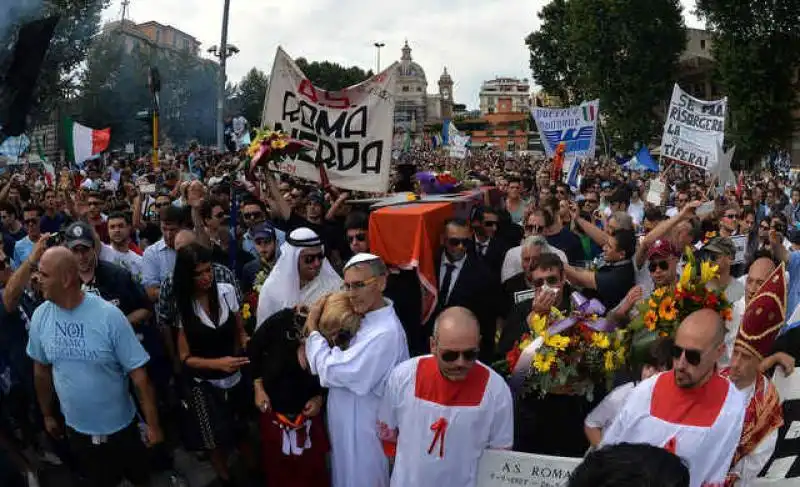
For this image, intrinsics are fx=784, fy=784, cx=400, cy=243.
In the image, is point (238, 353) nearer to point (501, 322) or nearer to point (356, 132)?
point (501, 322)

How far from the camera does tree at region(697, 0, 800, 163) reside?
33906 millimetres

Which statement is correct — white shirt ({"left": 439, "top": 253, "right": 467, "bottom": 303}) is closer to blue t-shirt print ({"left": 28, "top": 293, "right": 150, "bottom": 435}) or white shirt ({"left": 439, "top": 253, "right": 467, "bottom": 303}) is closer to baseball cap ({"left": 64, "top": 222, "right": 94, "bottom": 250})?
blue t-shirt print ({"left": 28, "top": 293, "right": 150, "bottom": 435})

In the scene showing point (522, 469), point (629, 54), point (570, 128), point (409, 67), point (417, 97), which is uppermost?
point (409, 67)

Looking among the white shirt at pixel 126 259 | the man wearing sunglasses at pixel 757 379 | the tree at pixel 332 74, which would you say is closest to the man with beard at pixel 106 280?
the white shirt at pixel 126 259

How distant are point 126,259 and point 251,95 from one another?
67733 millimetres

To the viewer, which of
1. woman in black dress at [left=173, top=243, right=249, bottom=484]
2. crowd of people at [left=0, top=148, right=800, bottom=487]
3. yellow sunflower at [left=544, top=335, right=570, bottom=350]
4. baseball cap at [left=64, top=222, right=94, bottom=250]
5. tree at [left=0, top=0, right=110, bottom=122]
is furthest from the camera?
tree at [left=0, top=0, right=110, bottom=122]

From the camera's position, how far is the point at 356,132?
25.3 ft

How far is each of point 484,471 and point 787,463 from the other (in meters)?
1.28

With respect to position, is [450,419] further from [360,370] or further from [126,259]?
[126,259]

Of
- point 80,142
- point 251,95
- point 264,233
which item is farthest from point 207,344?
point 251,95

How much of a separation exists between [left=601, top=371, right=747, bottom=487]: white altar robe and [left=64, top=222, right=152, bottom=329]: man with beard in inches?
127

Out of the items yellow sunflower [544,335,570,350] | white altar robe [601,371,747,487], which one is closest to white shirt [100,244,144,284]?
yellow sunflower [544,335,570,350]

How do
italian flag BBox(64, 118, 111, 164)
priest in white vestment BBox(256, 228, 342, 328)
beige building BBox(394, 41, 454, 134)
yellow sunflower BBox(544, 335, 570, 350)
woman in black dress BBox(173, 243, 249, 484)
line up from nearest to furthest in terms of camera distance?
yellow sunflower BBox(544, 335, 570, 350) < woman in black dress BBox(173, 243, 249, 484) < priest in white vestment BBox(256, 228, 342, 328) < italian flag BBox(64, 118, 111, 164) < beige building BBox(394, 41, 454, 134)

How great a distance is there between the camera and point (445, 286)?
5602 mm
